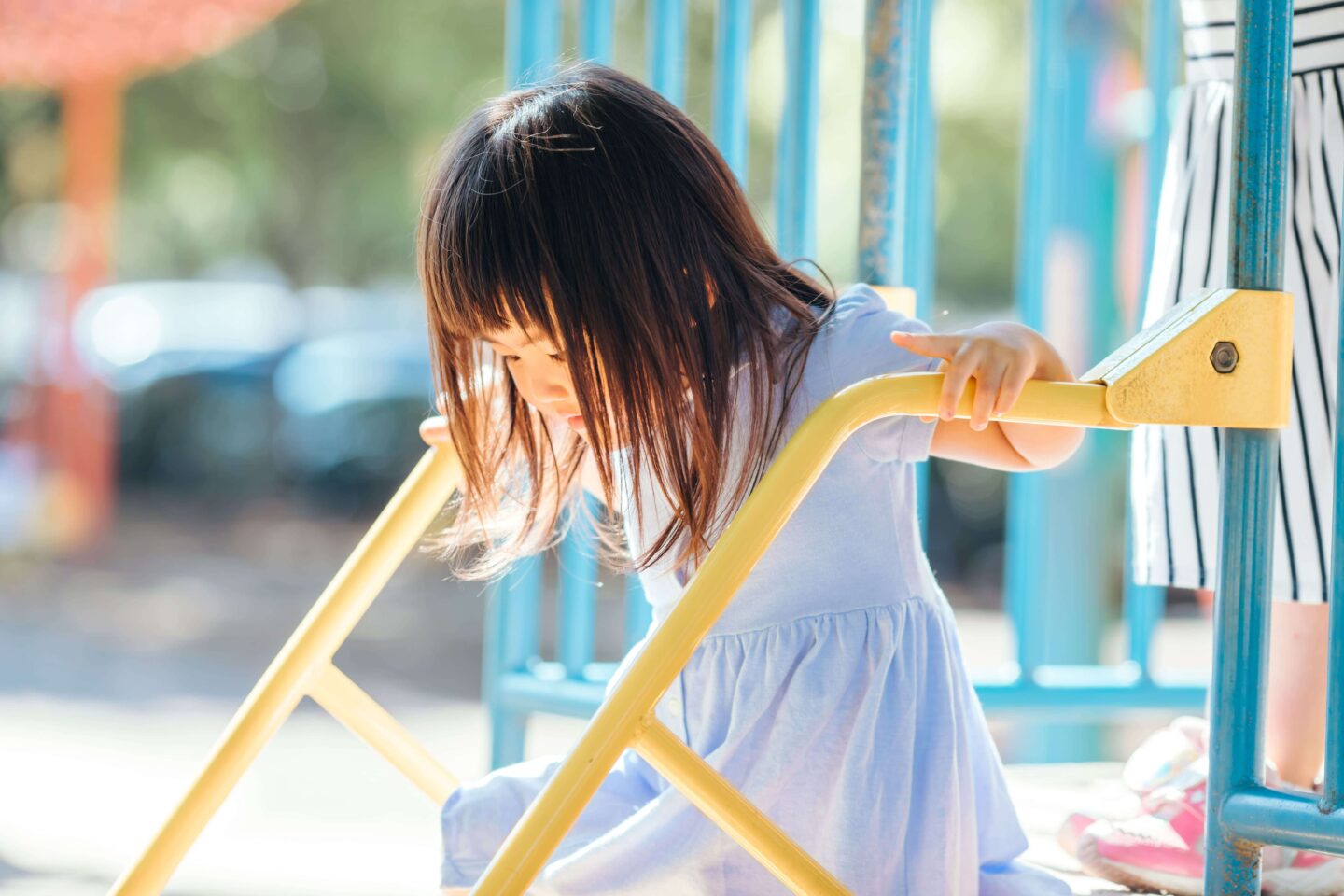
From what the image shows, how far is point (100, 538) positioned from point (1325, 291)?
8.40m

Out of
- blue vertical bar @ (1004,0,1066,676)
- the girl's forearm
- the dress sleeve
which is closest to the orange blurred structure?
blue vertical bar @ (1004,0,1066,676)

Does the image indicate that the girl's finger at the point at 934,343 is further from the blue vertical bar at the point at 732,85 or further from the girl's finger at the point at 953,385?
the blue vertical bar at the point at 732,85

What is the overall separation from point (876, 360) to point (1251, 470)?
0.28 meters

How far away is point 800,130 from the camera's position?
1710 millimetres

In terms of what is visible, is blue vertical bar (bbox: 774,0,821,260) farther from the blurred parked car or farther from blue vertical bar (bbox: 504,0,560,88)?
the blurred parked car

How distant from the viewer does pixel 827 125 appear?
871cm

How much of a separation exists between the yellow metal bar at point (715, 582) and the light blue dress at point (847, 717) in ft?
0.50

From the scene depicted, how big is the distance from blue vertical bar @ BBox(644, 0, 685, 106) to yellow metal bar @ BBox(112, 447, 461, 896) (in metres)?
0.68

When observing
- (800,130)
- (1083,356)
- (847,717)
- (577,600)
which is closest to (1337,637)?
(847,717)

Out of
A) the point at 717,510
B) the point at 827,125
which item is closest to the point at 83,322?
the point at 827,125

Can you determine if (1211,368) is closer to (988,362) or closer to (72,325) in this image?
(988,362)

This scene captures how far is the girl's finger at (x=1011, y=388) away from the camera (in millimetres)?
950

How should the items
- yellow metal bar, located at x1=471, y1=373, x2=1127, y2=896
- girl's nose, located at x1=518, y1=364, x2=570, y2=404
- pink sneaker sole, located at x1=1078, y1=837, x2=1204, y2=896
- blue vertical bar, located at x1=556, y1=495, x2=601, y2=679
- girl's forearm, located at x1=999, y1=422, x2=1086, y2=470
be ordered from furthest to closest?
blue vertical bar, located at x1=556, y1=495, x2=601, y2=679 < pink sneaker sole, located at x1=1078, y1=837, x2=1204, y2=896 < girl's nose, located at x1=518, y1=364, x2=570, y2=404 < girl's forearm, located at x1=999, y1=422, x2=1086, y2=470 < yellow metal bar, located at x1=471, y1=373, x2=1127, y2=896

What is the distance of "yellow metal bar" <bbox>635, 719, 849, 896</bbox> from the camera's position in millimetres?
926
